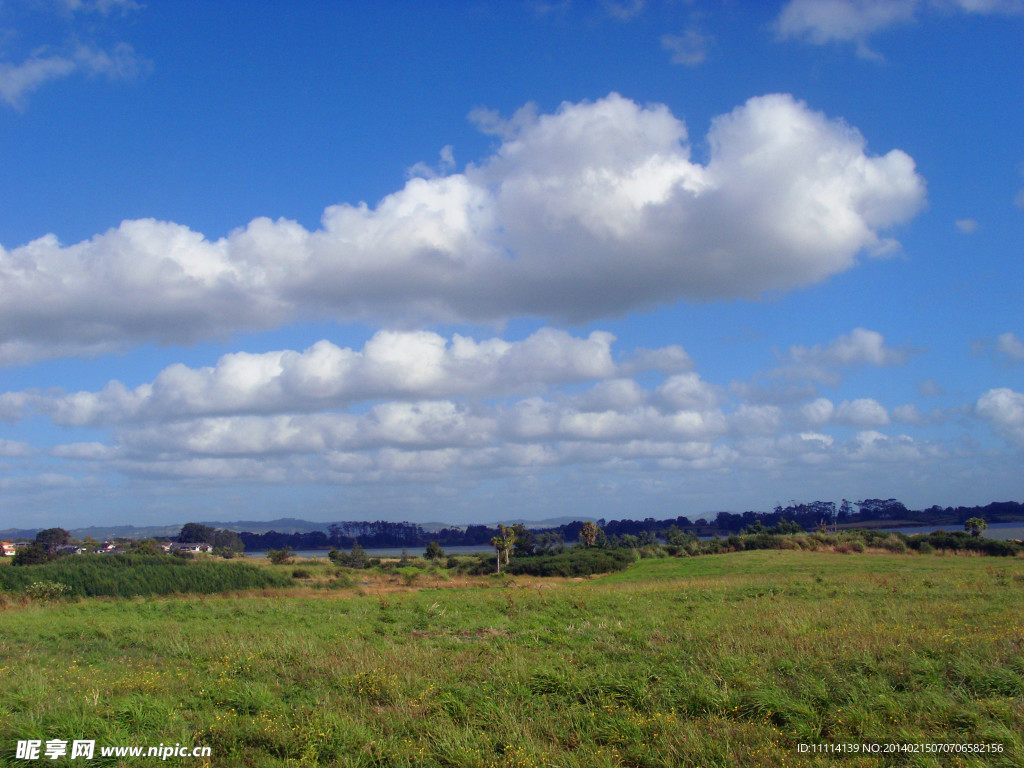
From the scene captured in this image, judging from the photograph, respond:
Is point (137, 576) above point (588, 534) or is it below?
above

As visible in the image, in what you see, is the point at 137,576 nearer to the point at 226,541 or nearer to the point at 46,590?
the point at 46,590

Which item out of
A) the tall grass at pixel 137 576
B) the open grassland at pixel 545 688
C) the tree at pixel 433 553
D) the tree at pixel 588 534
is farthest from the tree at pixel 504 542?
the open grassland at pixel 545 688

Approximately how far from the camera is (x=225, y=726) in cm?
952

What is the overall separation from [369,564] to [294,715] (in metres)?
81.1

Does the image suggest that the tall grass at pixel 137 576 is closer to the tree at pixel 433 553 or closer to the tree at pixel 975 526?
the tree at pixel 433 553

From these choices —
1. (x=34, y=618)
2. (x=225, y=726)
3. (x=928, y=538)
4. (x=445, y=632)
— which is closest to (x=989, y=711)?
(x=225, y=726)

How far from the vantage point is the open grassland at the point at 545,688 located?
28.4 ft

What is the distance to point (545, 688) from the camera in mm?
11195

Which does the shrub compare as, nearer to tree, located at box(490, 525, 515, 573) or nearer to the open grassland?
the open grassland

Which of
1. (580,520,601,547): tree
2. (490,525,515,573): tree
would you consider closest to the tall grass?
(490,525,515,573): tree

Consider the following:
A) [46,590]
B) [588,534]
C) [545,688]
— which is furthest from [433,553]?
[545,688]

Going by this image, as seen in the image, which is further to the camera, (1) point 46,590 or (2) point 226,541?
(2) point 226,541

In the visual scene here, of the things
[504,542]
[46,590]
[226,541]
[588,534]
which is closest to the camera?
[46,590]

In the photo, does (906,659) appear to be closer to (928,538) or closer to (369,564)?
(928,538)
